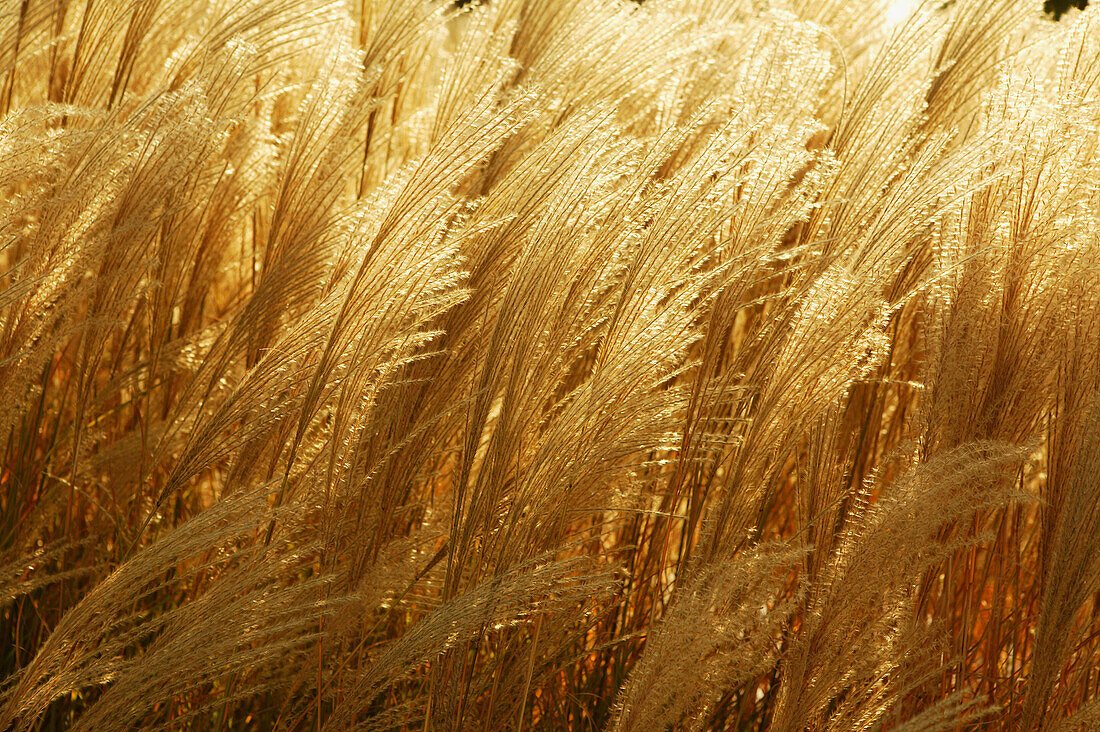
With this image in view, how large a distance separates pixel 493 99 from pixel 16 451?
5.04ft

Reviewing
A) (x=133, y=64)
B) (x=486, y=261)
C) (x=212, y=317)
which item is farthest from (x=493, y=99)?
(x=212, y=317)

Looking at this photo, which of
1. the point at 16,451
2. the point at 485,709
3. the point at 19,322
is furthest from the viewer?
the point at 16,451

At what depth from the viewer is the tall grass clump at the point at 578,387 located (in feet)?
4.69

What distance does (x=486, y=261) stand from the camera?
1.63 m

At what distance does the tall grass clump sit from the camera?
143 centimetres

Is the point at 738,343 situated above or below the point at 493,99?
below

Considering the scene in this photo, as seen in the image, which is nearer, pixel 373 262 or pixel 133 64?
pixel 373 262

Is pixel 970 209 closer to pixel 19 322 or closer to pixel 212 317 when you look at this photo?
pixel 19 322

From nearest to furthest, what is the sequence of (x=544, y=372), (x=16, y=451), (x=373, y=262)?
(x=544, y=372) → (x=373, y=262) → (x=16, y=451)

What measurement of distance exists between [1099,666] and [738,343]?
47.2 inches

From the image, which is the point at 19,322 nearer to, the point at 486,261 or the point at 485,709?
the point at 486,261

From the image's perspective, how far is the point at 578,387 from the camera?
164 cm

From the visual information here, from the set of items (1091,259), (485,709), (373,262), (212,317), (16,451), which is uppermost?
(1091,259)

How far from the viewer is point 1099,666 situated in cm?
208
